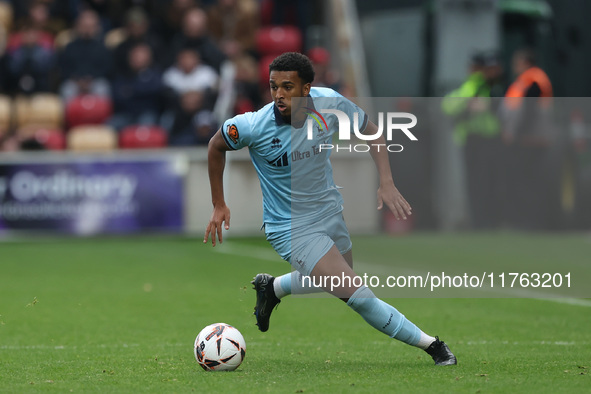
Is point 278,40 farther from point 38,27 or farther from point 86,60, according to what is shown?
point 38,27

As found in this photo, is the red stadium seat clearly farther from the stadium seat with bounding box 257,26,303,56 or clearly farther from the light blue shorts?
the light blue shorts

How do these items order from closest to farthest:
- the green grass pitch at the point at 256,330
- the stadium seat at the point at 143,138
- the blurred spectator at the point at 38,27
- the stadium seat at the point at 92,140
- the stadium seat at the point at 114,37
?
the green grass pitch at the point at 256,330, the stadium seat at the point at 92,140, the stadium seat at the point at 143,138, the blurred spectator at the point at 38,27, the stadium seat at the point at 114,37

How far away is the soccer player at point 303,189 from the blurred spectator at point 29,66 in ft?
40.1

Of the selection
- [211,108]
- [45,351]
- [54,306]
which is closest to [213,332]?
[45,351]

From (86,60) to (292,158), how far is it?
1215 cm

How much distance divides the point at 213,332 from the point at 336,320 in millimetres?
2637

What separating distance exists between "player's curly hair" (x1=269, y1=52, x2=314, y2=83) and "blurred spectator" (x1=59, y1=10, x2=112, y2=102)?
39.1ft

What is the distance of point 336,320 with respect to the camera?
28.6 ft

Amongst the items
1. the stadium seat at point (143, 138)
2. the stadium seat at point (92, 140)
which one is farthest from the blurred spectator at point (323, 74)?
the stadium seat at point (92, 140)

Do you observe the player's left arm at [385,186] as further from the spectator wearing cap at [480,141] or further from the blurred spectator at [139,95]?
the blurred spectator at [139,95]

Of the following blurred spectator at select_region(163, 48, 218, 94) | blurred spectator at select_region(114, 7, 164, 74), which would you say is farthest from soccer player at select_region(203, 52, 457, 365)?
blurred spectator at select_region(114, 7, 164, 74)

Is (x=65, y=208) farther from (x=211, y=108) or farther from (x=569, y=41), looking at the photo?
(x=569, y=41)

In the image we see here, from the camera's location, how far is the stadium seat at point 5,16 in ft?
63.0

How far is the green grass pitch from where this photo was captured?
5738 millimetres
